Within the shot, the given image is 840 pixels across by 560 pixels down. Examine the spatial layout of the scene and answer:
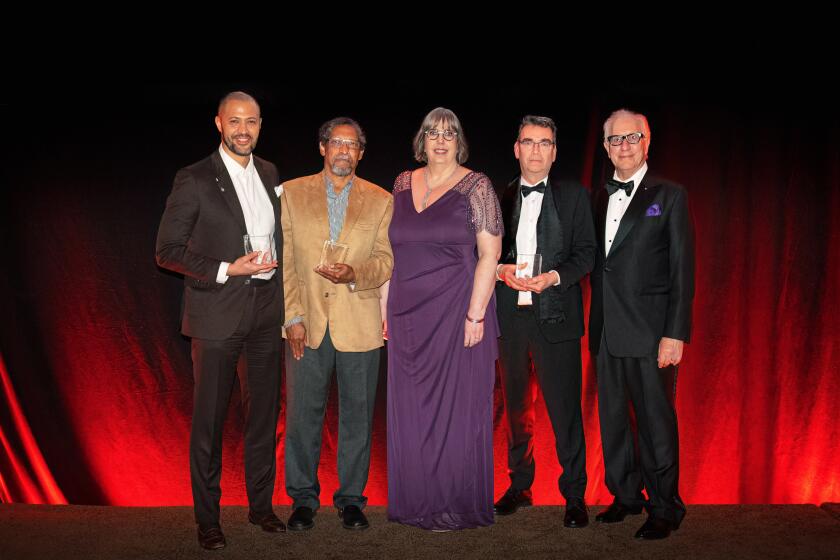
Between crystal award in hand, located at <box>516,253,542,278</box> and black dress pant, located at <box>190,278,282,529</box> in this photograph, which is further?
black dress pant, located at <box>190,278,282,529</box>

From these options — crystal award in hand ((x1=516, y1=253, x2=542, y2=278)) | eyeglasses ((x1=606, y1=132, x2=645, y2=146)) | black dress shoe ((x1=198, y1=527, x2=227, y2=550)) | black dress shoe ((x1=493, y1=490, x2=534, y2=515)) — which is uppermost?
eyeglasses ((x1=606, y1=132, x2=645, y2=146))

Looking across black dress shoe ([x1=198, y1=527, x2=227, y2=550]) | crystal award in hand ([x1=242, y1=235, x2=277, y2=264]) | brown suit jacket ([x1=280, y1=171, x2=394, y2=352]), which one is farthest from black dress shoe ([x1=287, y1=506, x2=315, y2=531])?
crystal award in hand ([x1=242, y1=235, x2=277, y2=264])

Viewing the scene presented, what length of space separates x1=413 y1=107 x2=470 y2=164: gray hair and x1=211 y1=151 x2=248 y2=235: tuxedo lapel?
80 centimetres

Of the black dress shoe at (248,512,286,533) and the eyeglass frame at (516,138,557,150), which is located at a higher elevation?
the eyeglass frame at (516,138,557,150)

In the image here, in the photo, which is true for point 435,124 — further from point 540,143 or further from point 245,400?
point 245,400

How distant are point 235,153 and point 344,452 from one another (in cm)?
138

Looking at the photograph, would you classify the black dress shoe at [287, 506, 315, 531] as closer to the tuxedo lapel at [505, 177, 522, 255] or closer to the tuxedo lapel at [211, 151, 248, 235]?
the tuxedo lapel at [211, 151, 248, 235]

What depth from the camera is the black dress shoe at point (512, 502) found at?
3395 millimetres

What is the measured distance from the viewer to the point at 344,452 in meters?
3.32

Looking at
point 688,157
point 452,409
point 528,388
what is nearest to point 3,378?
point 452,409

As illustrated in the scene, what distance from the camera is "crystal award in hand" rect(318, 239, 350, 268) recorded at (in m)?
2.95

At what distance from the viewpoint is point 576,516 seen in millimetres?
3271

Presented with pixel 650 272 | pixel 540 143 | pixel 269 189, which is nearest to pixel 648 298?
pixel 650 272

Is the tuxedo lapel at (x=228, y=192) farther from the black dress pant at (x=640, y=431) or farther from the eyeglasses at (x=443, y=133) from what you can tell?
the black dress pant at (x=640, y=431)
